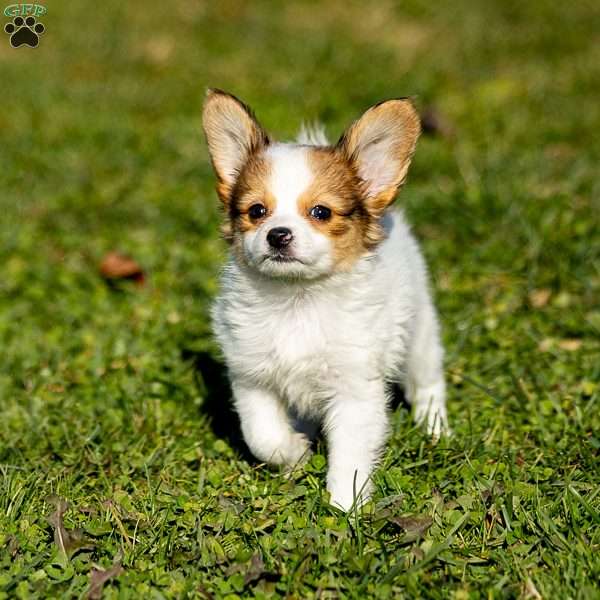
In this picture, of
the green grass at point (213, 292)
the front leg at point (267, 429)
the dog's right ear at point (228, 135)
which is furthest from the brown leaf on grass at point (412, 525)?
the dog's right ear at point (228, 135)

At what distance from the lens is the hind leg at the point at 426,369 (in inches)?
174

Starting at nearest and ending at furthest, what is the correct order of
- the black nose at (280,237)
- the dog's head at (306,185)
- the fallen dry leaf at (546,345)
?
the black nose at (280,237) → the dog's head at (306,185) → the fallen dry leaf at (546,345)

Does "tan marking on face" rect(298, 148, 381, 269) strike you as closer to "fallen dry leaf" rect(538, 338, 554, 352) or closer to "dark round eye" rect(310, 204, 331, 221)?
"dark round eye" rect(310, 204, 331, 221)

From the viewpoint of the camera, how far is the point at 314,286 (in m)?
3.80

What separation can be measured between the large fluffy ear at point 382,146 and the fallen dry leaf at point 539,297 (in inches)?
74.8

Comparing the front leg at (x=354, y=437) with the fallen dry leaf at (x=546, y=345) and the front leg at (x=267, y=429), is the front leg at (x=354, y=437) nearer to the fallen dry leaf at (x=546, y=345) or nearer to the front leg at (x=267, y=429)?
the front leg at (x=267, y=429)

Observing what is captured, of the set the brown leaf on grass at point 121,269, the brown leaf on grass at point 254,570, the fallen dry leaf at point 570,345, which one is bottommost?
the fallen dry leaf at point 570,345

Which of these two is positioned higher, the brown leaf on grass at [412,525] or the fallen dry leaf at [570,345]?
the brown leaf on grass at [412,525]

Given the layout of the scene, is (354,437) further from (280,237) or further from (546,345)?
(546,345)

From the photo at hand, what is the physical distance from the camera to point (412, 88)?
29.4 feet

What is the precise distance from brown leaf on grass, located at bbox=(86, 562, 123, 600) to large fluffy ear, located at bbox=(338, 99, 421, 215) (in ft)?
6.02

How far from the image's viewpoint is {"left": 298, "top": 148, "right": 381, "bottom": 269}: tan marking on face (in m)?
3.66

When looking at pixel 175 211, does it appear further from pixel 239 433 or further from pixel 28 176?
pixel 239 433

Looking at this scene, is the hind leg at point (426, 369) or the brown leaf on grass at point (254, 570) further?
the hind leg at point (426, 369)
